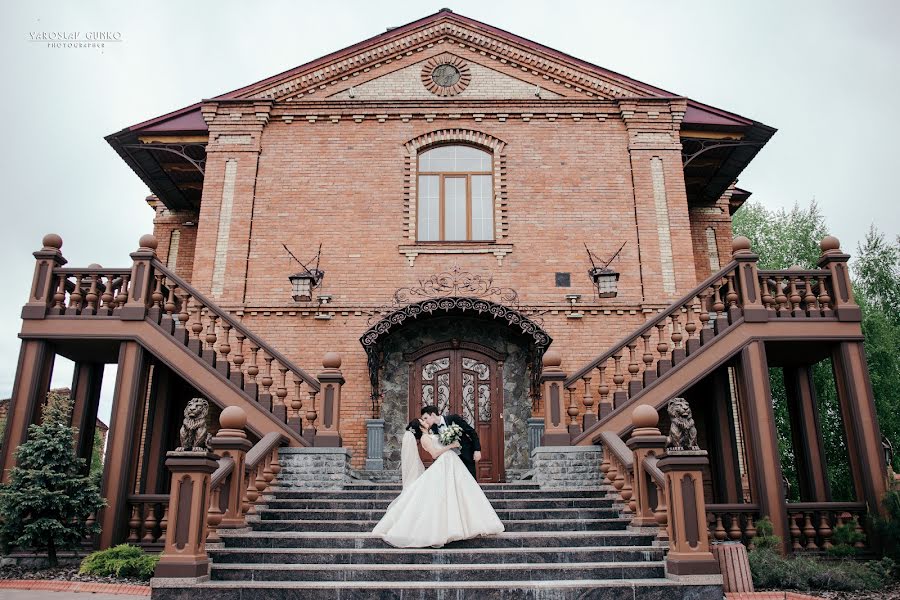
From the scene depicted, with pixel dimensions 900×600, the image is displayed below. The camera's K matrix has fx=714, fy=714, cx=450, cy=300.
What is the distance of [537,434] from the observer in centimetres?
1207

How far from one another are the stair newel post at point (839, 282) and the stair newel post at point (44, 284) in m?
11.5

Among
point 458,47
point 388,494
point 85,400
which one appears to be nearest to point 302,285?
point 85,400

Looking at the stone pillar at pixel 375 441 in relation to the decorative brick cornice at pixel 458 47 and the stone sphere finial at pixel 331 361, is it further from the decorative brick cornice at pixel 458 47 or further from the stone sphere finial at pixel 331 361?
the decorative brick cornice at pixel 458 47

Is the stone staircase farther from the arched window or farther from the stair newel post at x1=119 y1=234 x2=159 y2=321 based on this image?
the arched window

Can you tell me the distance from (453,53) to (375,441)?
8226 mm

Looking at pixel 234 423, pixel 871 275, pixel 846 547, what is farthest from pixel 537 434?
pixel 871 275

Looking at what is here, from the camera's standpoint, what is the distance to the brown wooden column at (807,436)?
1108 centimetres

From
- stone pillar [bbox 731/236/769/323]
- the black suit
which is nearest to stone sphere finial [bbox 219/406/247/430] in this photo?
the black suit

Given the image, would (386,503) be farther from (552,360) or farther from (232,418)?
(552,360)

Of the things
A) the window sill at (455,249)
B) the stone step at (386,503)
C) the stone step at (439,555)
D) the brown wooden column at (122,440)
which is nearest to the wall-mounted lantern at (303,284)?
the window sill at (455,249)

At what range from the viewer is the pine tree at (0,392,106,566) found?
8453 millimetres

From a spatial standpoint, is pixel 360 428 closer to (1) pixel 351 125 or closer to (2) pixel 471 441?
(2) pixel 471 441

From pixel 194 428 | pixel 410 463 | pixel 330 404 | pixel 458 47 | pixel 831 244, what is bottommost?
pixel 410 463

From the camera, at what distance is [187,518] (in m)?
6.95
